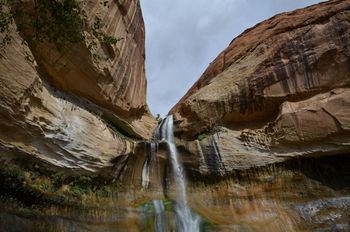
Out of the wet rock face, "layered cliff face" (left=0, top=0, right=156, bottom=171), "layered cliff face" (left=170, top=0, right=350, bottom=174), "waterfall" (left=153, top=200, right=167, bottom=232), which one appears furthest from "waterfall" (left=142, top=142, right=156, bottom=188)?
the wet rock face

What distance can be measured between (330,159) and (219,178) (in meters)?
4.65

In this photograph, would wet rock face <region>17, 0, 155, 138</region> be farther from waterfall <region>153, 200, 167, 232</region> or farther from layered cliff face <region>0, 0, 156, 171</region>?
waterfall <region>153, 200, 167, 232</region>

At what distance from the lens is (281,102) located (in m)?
16.2

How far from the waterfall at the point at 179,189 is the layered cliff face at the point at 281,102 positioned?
60cm

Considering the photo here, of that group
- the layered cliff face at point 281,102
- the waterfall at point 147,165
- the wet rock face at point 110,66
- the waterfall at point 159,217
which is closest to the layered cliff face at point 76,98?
the wet rock face at point 110,66

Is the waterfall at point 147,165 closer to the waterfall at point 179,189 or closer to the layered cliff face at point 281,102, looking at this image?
the waterfall at point 179,189

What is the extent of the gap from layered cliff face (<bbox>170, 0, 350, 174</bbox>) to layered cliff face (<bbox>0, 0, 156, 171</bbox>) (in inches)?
127

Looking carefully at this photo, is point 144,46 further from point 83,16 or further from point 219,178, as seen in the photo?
point 219,178

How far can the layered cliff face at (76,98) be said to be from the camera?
10977mm

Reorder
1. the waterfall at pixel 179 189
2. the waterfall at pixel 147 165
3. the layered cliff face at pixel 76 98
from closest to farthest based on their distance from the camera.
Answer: the layered cliff face at pixel 76 98
the waterfall at pixel 179 189
the waterfall at pixel 147 165

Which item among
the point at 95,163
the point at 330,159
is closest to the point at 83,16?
the point at 95,163

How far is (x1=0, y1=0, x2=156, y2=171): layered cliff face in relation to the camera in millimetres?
10977

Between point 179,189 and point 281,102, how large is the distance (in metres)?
5.87

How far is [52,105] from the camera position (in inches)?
497
